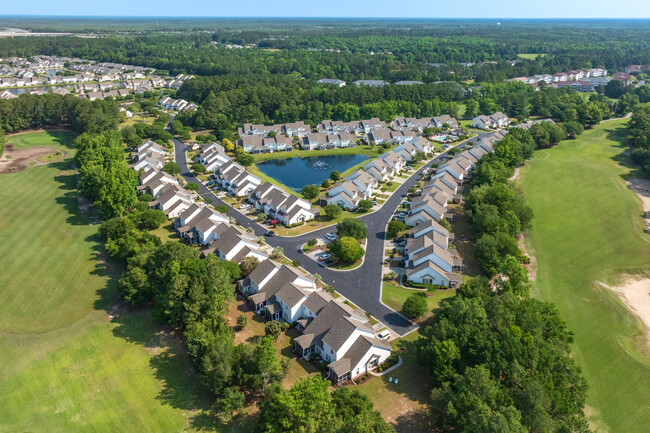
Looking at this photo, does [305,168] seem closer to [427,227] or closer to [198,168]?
[198,168]

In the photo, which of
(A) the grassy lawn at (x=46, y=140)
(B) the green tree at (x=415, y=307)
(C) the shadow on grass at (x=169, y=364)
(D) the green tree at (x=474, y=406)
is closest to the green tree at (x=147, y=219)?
(C) the shadow on grass at (x=169, y=364)

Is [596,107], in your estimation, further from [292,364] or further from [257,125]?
[292,364]

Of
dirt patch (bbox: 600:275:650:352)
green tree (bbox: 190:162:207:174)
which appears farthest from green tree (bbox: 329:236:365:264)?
green tree (bbox: 190:162:207:174)

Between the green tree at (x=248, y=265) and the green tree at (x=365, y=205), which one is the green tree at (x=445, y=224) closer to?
the green tree at (x=365, y=205)

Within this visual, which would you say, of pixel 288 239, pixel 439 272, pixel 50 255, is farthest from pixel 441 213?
pixel 50 255

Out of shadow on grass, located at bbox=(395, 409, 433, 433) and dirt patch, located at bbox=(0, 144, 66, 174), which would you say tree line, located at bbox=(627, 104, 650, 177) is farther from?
dirt patch, located at bbox=(0, 144, 66, 174)

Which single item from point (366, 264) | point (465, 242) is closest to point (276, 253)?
point (366, 264)
